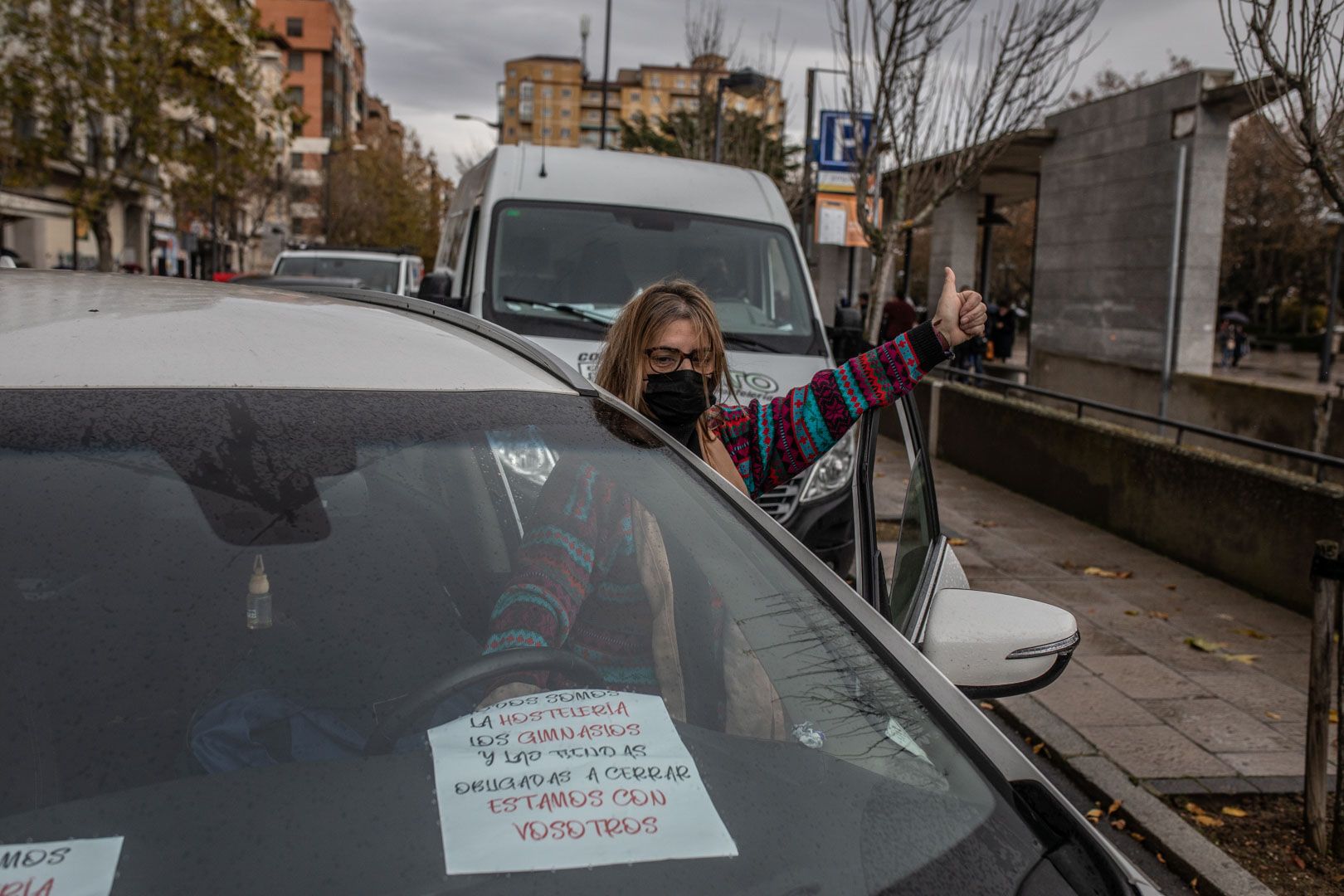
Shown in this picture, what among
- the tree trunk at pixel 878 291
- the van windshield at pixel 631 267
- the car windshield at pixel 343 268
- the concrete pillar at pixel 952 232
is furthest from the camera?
the concrete pillar at pixel 952 232

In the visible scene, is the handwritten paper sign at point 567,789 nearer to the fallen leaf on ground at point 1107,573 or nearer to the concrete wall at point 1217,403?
the fallen leaf on ground at point 1107,573

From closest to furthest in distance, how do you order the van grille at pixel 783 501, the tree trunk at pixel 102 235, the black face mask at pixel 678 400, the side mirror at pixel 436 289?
1. the black face mask at pixel 678 400
2. the van grille at pixel 783 501
3. the side mirror at pixel 436 289
4. the tree trunk at pixel 102 235

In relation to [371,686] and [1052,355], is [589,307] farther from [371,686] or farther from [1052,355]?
[1052,355]

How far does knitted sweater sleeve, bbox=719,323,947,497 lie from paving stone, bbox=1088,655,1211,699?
3.26m

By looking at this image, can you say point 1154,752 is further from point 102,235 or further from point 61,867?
point 102,235

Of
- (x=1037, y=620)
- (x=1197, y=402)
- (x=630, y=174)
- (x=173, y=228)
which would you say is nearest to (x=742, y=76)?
(x=1197, y=402)

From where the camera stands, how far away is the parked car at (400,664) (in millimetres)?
1523

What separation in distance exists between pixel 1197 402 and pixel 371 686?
1578 cm

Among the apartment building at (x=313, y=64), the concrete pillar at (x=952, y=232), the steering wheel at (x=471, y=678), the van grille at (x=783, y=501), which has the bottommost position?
the van grille at (x=783, y=501)

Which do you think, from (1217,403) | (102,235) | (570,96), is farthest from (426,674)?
(570,96)

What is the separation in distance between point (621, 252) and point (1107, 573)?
12.8ft

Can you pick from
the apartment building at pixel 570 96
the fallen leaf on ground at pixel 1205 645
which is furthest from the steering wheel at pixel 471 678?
the apartment building at pixel 570 96

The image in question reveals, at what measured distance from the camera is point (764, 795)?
1684 millimetres

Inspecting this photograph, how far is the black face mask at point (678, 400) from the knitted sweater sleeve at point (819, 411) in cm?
26
